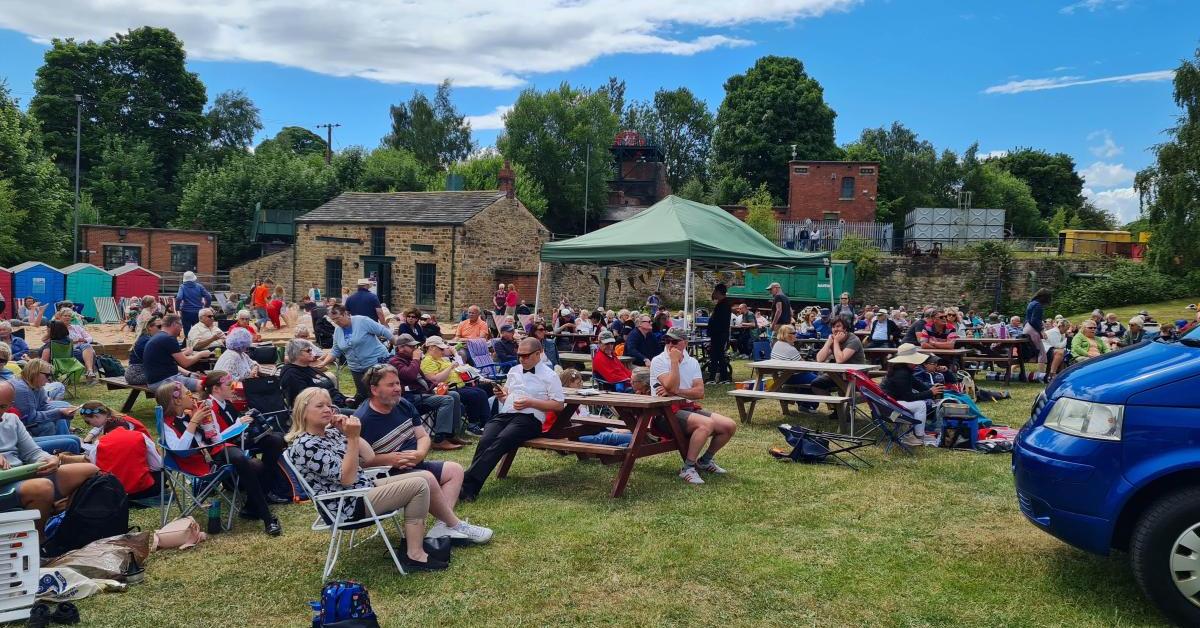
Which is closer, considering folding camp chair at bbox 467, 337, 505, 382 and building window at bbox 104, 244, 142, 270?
folding camp chair at bbox 467, 337, 505, 382

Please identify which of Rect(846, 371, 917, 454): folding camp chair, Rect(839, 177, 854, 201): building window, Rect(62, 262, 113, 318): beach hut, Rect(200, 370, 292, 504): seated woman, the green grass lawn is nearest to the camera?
the green grass lawn

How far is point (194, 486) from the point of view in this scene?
19.7 feet

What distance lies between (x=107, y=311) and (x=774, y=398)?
22348 millimetres

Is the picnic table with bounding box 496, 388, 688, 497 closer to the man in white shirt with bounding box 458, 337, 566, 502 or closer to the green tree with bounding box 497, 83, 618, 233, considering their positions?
the man in white shirt with bounding box 458, 337, 566, 502

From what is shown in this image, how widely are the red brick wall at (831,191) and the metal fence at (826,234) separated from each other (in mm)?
4595

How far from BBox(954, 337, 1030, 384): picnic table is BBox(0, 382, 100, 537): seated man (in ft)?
39.8

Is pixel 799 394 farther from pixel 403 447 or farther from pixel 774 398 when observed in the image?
pixel 403 447

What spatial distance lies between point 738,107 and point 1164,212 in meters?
29.2

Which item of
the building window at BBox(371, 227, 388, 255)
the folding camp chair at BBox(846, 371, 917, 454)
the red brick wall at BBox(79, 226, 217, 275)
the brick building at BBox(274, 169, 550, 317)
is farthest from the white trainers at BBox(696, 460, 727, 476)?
the red brick wall at BBox(79, 226, 217, 275)

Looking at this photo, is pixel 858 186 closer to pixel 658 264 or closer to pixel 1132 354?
pixel 658 264

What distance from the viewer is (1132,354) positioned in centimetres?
430

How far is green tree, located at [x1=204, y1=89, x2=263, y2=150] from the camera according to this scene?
62750 millimetres

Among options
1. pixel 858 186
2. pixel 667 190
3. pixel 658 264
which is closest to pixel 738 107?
pixel 667 190

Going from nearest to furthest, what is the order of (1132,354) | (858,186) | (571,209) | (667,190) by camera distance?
(1132,354) < (858,186) < (571,209) < (667,190)
